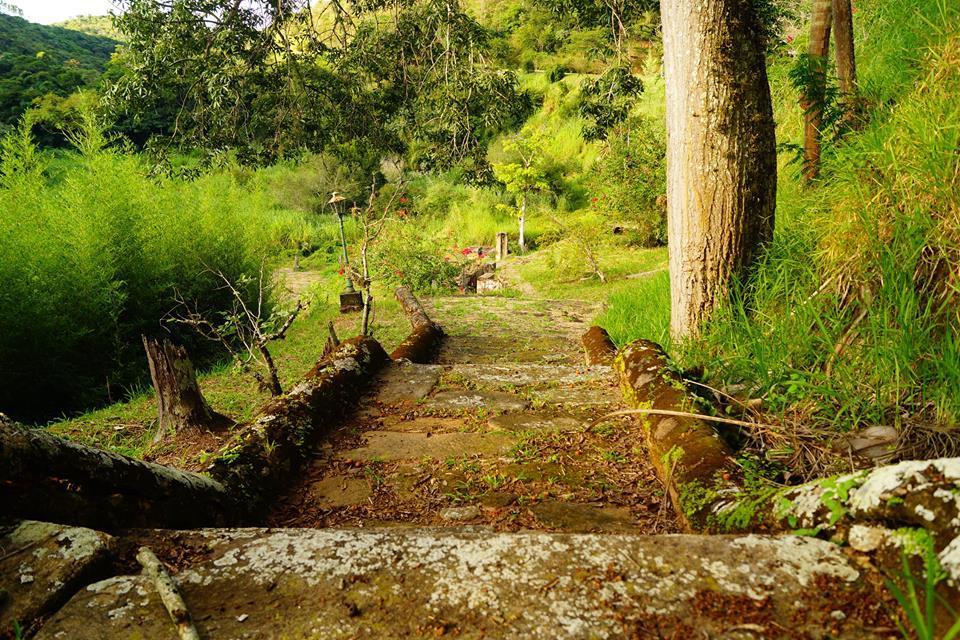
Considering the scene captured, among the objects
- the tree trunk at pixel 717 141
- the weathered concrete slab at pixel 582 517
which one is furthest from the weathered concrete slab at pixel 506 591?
the tree trunk at pixel 717 141

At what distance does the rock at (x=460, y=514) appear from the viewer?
209 centimetres

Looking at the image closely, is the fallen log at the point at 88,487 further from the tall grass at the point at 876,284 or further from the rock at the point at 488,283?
the rock at the point at 488,283

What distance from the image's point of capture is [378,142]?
24.2 feet

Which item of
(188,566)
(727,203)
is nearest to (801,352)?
(727,203)

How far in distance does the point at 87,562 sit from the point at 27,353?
6229mm

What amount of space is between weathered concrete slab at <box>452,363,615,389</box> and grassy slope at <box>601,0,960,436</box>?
62cm

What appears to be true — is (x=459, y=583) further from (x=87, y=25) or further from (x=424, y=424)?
(x=87, y=25)

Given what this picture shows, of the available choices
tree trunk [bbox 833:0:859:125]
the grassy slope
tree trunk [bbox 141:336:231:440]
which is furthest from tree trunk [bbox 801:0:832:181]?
tree trunk [bbox 141:336:231:440]

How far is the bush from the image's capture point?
38.8 feet

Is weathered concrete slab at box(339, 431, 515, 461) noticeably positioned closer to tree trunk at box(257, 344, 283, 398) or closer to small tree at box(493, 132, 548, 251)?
tree trunk at box(257, 344, 283, 398)

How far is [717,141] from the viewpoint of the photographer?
308 centimetres

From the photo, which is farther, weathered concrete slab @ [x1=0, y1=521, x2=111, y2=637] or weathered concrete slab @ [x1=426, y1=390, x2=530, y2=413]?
weathered concrete slab @ [x1=426, y1=390, x2=530, y2=413]

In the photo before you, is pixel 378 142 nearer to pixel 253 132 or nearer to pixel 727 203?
pixel 253 132

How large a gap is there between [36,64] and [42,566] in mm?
26863
